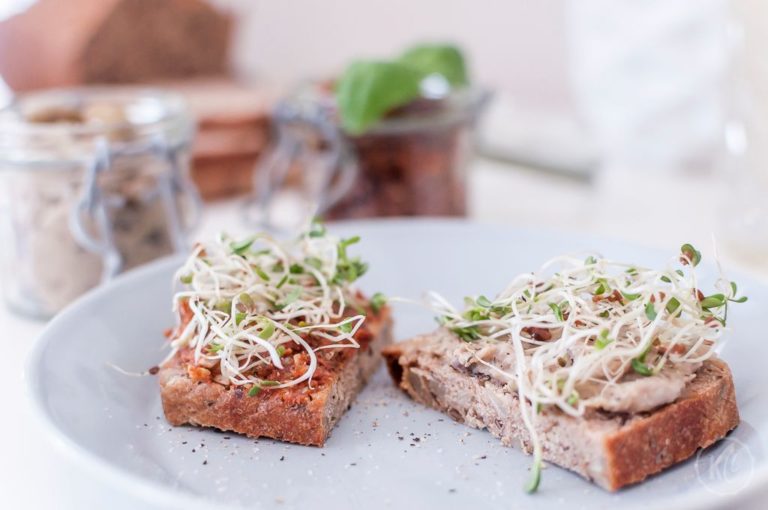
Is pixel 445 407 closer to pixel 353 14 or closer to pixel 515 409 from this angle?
pixel 515 409

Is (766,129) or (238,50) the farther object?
(238,50)

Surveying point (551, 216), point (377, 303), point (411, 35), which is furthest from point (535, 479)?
point (411, 35)

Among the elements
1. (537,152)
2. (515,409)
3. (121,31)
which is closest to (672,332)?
(515,409)

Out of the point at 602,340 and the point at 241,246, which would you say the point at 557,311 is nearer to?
the point at 602,340

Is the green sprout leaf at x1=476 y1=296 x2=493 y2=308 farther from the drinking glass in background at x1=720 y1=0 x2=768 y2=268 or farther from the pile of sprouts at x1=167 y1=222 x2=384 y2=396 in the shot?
the drinking glass in background at x1=720 y1=0 x2=768 y2=268

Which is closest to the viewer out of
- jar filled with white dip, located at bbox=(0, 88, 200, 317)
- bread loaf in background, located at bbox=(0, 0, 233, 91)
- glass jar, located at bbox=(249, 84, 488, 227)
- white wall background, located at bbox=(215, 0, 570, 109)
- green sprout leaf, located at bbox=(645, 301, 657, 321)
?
green sprout leaf, located at bbox=(645, 301, 657, 321)

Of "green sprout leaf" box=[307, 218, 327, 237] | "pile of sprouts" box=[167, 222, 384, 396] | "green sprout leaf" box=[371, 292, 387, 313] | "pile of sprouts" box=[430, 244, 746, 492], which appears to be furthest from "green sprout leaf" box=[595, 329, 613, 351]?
"green sprout leaf" box=[307, 218, 327, 237]
